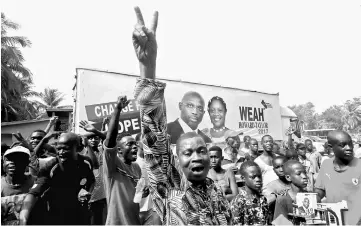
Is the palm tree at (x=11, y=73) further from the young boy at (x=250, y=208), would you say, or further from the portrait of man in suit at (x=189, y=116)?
the young boy at (x=250, y=208)

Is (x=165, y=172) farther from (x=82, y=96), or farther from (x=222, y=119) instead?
(x=222, y=119)

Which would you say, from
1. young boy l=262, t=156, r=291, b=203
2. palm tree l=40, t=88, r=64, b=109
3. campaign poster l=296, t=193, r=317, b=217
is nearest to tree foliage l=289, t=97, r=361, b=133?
palm tree l=40, t=88, r=64, b=109

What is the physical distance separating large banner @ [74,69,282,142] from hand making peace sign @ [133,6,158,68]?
227 inches

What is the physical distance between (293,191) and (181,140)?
89.8 inches

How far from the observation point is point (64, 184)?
11.2 feet

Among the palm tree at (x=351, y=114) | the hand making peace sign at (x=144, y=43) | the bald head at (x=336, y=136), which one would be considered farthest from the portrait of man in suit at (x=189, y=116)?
the palm tree at (x=351, y=114)

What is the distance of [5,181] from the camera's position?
321 centimetres

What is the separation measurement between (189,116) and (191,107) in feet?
1.03

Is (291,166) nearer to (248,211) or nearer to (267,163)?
(248,211)

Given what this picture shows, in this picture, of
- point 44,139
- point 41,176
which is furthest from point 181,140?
point 44,139

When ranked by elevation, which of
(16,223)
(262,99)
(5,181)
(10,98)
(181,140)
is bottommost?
(16,223)

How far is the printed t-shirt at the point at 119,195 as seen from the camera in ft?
9.67

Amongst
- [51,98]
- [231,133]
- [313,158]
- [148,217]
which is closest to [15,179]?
[148,217]

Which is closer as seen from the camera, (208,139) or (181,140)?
(181,140)
